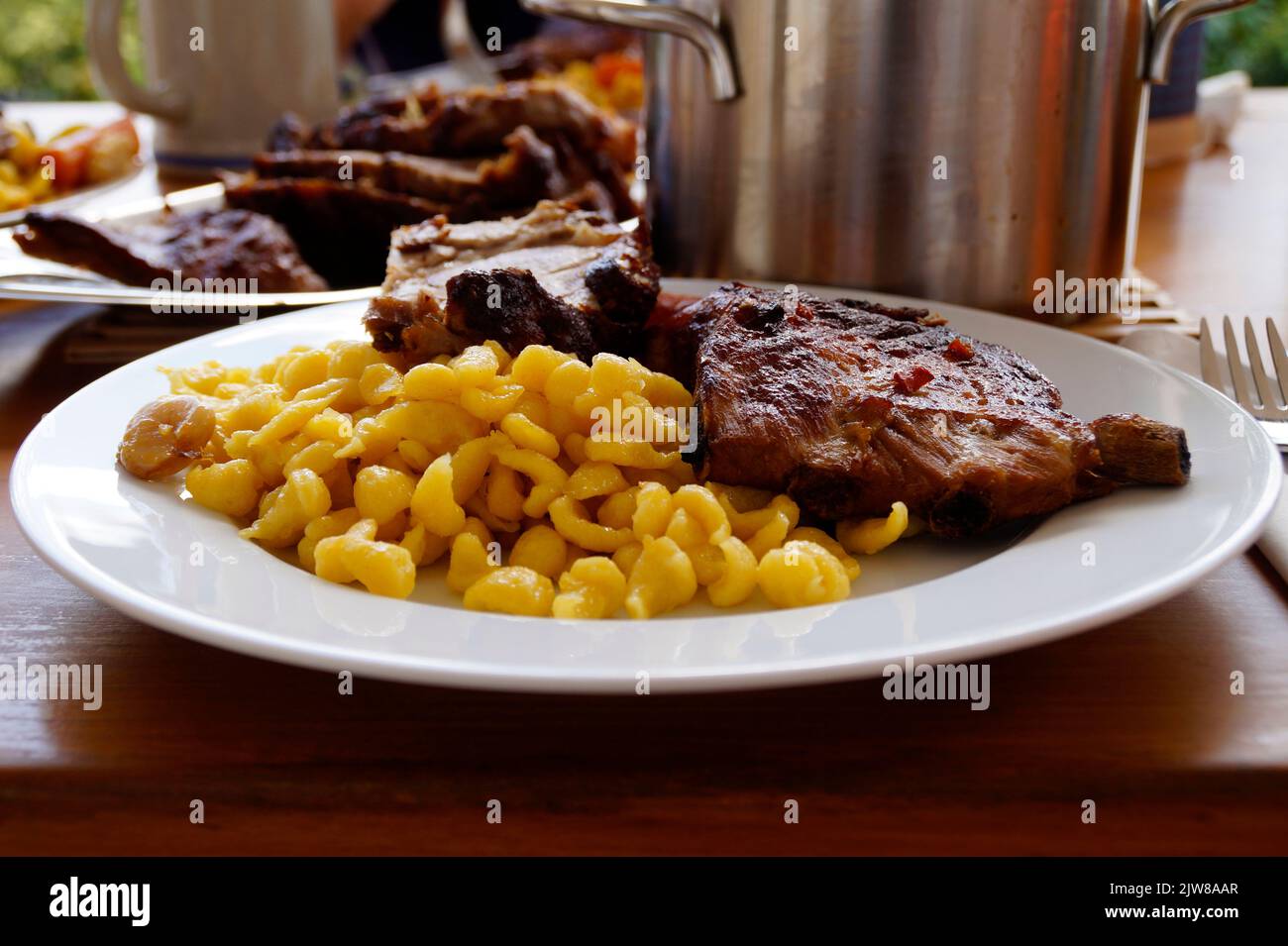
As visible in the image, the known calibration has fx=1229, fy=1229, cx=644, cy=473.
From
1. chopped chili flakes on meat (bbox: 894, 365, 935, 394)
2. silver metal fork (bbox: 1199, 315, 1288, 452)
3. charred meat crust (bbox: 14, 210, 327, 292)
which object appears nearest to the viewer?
chopped chili flakes on meat (bbox: 894, 365, 935, 394)

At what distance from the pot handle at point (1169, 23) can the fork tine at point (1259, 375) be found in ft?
2.00

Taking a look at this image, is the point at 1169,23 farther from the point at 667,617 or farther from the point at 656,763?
the point at 656,763

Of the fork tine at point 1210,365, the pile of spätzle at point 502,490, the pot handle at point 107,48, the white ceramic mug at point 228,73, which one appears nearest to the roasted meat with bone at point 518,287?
the pile of spätzle at point 502,490

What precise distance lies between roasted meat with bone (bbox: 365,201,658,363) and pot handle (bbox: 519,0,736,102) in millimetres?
351

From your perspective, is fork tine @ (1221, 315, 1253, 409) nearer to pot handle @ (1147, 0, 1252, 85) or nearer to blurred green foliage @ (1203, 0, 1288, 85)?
pot handle @ (1147, 0, 1252, 85)

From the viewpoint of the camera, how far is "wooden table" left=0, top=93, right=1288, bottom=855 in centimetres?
115

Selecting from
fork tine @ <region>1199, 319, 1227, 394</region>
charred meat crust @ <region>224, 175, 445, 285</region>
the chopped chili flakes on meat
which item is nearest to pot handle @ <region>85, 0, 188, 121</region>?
charred meat crust @ <region>224, 175, 445, 285</region>

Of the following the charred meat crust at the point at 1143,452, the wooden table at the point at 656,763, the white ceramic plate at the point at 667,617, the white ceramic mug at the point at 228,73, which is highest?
the white ceramic mug at the point at 228,73

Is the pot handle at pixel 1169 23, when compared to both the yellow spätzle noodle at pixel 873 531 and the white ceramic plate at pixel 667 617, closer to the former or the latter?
the white ceramic plate at pixel 667 617

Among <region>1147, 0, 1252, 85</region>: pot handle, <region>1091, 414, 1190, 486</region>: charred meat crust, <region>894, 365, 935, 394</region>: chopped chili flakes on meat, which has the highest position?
<region>1147, 0, 1252, 85</region>: pot handle

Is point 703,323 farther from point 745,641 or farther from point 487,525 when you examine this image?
point 745,641

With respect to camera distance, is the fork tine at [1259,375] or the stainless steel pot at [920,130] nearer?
the fork tine at [1259,375]

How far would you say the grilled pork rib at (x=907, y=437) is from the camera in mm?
1468

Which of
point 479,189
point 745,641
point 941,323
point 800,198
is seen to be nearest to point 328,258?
point 479,189
